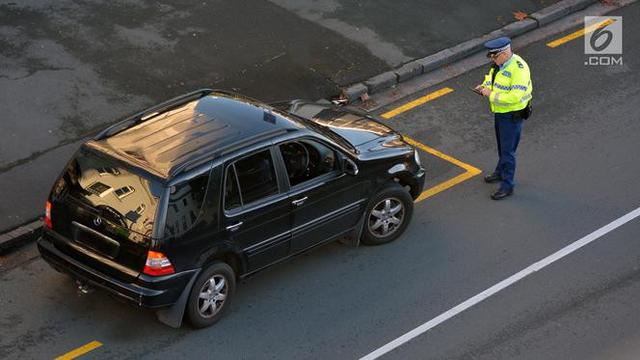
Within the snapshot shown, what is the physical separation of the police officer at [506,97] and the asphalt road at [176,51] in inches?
115

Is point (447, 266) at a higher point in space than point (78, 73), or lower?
lower

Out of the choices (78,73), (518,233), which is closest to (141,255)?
(518,233)

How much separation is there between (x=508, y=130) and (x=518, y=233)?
1.21 metres

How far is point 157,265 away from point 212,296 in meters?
0.79

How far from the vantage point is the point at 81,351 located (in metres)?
9.74

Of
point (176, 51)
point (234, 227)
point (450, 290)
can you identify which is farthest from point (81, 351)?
point (176, 51)

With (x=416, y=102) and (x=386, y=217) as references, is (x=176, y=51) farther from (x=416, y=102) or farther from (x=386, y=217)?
(x=386, y=217)

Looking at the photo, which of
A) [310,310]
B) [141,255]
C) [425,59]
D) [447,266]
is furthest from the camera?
[425,59]

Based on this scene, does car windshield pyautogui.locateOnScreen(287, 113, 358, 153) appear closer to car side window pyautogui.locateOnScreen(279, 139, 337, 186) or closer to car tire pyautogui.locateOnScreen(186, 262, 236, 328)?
car side window pyautogui.locateOnScreen(279, 139, 337, 186)

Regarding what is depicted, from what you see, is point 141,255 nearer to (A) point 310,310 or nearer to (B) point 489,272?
(A) point 310,310

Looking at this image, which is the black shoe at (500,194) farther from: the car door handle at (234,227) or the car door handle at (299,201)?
the car door handle at (234,227)

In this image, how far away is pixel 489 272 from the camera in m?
11.1

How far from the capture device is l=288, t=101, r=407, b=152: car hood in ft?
36.9

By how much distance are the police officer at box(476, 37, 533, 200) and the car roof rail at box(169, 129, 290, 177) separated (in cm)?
283
